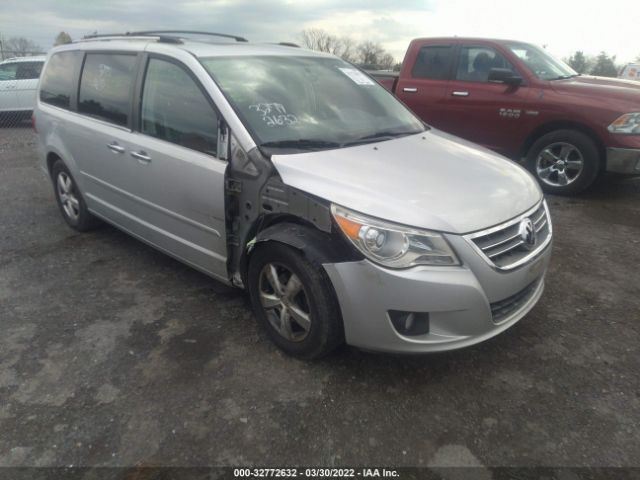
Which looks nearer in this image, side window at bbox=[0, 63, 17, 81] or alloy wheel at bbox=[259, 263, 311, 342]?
alloy wheel at bbox=[259, 263, 311, 342]

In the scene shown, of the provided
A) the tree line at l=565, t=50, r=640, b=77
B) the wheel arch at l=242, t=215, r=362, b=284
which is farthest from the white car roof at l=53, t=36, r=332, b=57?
the tree line at l=565, t=50, r=640, b=77

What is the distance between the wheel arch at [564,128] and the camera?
553 centimetres

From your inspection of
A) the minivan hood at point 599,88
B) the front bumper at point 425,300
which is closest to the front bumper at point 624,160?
the minivan hood at point 599,88

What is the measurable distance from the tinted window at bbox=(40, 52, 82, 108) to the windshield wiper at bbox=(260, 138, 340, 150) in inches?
102

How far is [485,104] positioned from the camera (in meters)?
6.29

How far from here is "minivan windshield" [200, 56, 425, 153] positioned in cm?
294

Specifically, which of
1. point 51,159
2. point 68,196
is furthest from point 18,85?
point 68,196

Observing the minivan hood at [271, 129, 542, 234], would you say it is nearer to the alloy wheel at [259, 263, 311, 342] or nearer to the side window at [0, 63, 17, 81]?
the alloy wheel at [259, 263, 311, 342]

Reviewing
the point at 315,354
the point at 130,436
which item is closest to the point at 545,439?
the point at 315,354

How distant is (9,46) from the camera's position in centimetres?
1752

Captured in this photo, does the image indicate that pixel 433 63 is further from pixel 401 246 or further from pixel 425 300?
pixel 425 300

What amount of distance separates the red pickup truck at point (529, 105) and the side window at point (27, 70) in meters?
9.18

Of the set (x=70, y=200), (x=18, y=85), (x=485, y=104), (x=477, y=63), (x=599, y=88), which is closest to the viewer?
(x=70, y=200)

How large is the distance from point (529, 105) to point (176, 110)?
451cm
